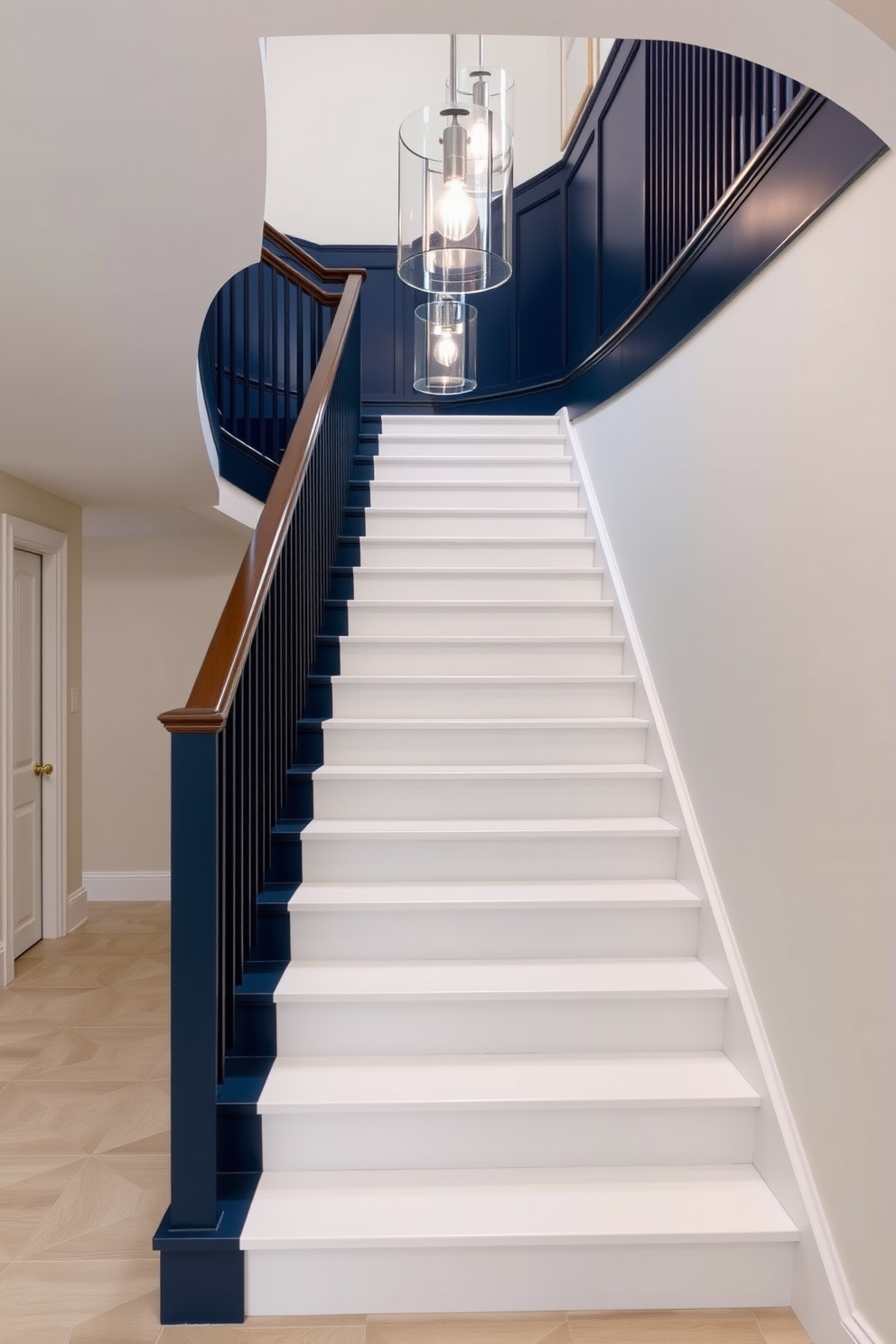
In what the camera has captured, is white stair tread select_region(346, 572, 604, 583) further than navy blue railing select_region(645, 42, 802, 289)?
Yes

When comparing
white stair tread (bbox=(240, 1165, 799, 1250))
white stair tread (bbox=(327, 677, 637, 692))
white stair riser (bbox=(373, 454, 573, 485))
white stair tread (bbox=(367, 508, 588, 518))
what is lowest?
white stair tread (bbox=(240, 1165, 799, 1250))

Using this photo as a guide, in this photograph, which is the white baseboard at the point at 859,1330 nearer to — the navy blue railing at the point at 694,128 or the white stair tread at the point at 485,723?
the white stair tread at the point at 485,723

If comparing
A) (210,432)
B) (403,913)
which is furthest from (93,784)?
(403,913)

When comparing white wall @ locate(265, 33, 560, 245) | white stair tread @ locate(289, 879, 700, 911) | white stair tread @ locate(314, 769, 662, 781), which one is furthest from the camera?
white wall @ locate(265, 33, 560, 245)

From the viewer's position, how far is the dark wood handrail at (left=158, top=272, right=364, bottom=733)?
193 centimetres

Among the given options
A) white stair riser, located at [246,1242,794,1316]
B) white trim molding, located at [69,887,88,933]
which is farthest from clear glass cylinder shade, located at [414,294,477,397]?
white stair riser, located at [246,1242,794,1316]

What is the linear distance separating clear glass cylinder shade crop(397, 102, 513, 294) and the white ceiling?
2.20ft

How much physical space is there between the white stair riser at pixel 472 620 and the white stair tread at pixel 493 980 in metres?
1.50

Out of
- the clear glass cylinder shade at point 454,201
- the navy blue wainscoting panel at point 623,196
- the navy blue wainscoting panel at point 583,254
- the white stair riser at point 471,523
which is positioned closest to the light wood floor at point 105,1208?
the white stair riser at point 471,523

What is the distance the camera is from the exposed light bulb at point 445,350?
4902mm

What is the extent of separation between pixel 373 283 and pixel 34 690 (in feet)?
12.6

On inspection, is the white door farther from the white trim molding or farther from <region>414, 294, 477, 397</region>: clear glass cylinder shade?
<region>414, 294, 477, 397</region>: clear glass cylinder shade

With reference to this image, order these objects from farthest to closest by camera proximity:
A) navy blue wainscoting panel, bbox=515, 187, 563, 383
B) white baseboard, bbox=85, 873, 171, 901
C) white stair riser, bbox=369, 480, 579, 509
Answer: white baseboard, bbox=85, 873, 171, 901 < navy blue wainscoting panel, bbox=515, 187, 563, 383 < white stair riser, bbox=369, 480, 579, 509

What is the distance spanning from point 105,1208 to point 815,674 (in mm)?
2171
